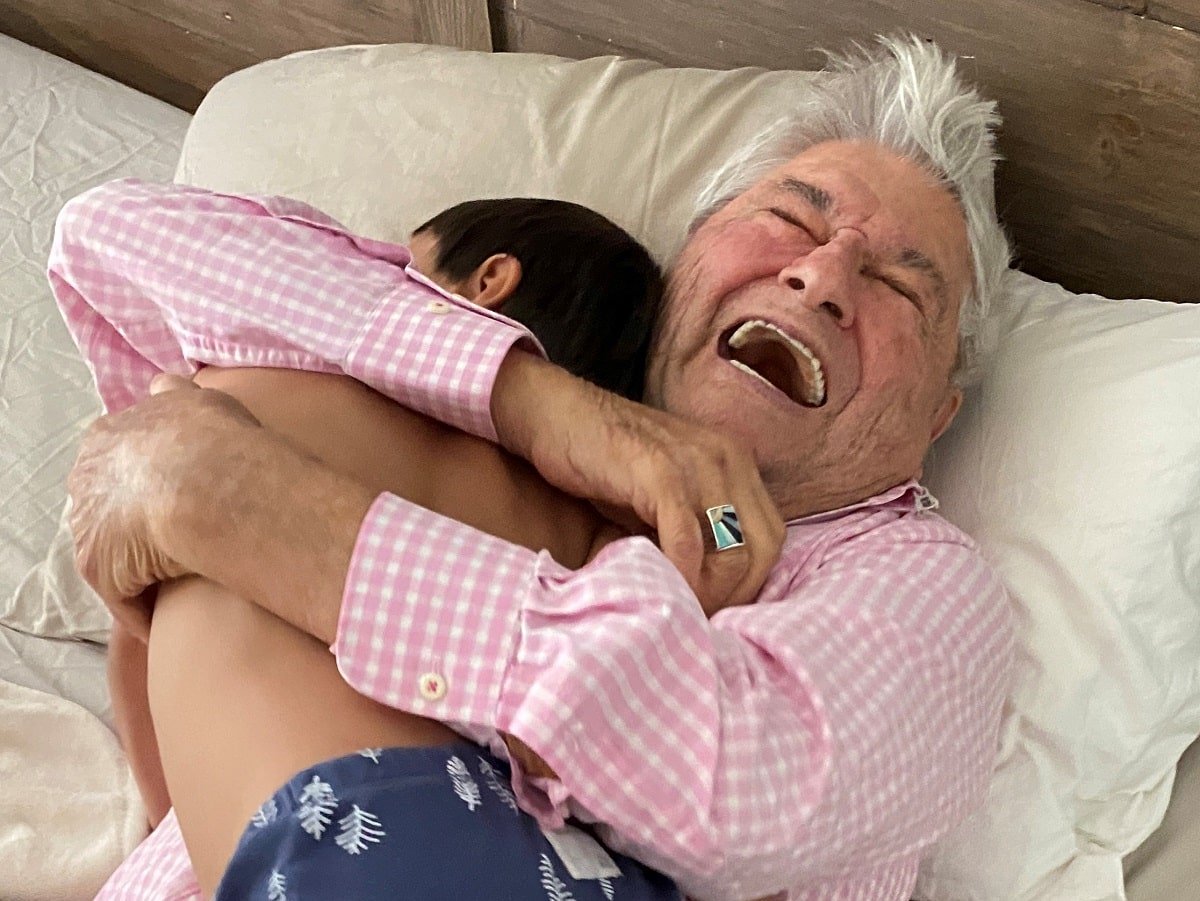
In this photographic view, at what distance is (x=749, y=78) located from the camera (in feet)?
→ 4.78

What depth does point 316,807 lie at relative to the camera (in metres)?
0.73

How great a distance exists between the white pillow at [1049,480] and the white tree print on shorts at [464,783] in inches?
20.7

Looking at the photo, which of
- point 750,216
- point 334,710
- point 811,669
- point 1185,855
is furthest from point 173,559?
point 1185,855

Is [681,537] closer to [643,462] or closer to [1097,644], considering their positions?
[643,462]

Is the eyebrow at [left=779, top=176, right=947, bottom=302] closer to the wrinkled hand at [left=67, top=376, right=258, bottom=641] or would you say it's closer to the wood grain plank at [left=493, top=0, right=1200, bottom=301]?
the wood grain plank at [left=493, top=0, right=1200, bottom=301]

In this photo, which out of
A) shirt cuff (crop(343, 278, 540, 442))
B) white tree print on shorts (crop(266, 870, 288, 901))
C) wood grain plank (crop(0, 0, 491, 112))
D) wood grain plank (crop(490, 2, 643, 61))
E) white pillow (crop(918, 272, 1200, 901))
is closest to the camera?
white tree print on shorts (crop(266, 870, 288, 901))

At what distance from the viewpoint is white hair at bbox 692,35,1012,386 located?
1.20 m

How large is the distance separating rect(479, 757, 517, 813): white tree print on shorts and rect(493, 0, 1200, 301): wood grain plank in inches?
37.3

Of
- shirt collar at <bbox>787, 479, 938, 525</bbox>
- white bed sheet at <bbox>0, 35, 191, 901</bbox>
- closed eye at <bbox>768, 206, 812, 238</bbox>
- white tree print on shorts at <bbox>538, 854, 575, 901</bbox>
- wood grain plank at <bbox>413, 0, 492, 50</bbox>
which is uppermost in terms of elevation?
closed eye at <bbox>768, 206, 812, 238</bbox>

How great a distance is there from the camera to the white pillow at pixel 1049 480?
1067 millimetres

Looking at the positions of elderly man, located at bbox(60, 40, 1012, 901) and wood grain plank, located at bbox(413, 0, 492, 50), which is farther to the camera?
wood grain plank, located at bbox(413, 0, 492, 50)

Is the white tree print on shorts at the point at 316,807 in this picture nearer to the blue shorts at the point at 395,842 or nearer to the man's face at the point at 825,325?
the blue shorts at the point at 395,842

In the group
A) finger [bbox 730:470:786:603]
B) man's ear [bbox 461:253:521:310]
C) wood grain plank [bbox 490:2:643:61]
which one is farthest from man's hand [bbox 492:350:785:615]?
wood grain plank [bbox 490:2:643:61]

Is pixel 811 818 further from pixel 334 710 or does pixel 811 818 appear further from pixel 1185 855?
pixel 1185 855
